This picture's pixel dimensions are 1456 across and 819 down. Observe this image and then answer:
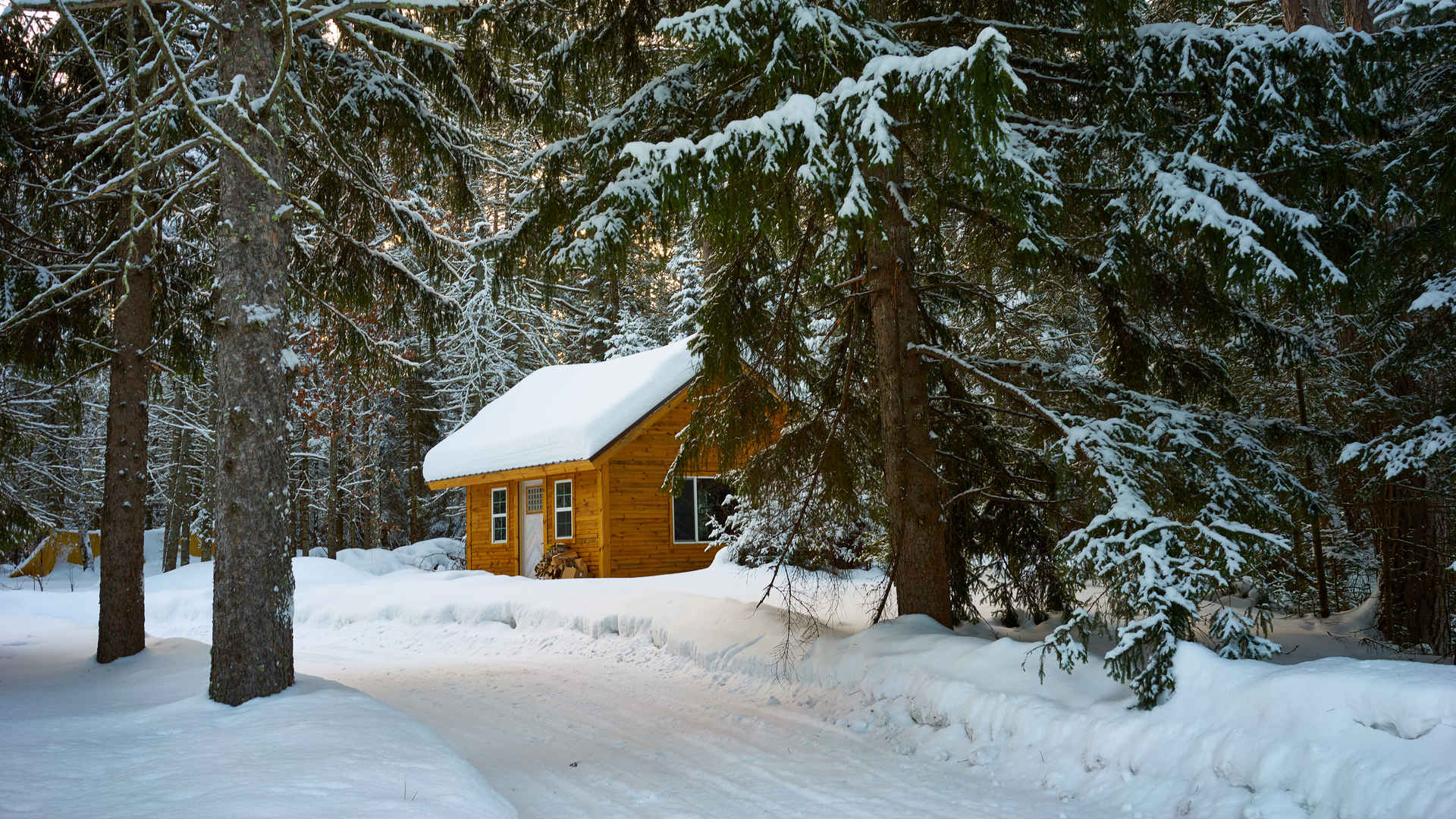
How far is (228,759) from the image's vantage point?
4.48 m

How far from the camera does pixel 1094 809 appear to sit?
4.65m

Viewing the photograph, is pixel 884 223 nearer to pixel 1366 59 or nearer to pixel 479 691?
pixel 1366 59

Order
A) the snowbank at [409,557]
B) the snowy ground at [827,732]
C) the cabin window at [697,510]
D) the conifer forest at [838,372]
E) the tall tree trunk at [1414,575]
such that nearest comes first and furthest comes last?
the snowy ground at [827,732], the conifer forest at [838,372], the tall tree trunk at [1414,575], the cabin window at [697,510], the snowbank at [409,557]

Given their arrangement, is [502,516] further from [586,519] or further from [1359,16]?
[1359,16]

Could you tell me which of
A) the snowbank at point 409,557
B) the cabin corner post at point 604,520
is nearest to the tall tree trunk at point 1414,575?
the cabin corner post at point 604,520

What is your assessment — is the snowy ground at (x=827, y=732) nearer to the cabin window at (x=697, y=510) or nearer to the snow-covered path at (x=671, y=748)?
the snow-covered path at (x=671, y=748)

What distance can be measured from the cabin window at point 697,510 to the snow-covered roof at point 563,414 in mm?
2416

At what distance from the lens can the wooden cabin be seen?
59.6 ft

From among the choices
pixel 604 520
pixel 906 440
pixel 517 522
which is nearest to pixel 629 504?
pixel 604 520

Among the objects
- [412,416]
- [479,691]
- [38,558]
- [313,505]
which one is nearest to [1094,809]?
[479,691]

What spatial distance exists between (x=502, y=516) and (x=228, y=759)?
1787cm

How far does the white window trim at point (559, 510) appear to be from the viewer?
19.2m

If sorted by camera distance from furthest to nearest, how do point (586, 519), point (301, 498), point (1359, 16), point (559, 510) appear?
1. point (301, 498)
2. point (559, 510)
3. point (586, 519)
4. point (1359, 16)

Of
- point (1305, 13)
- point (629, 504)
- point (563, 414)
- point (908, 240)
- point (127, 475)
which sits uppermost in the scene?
point (1305, 13)
